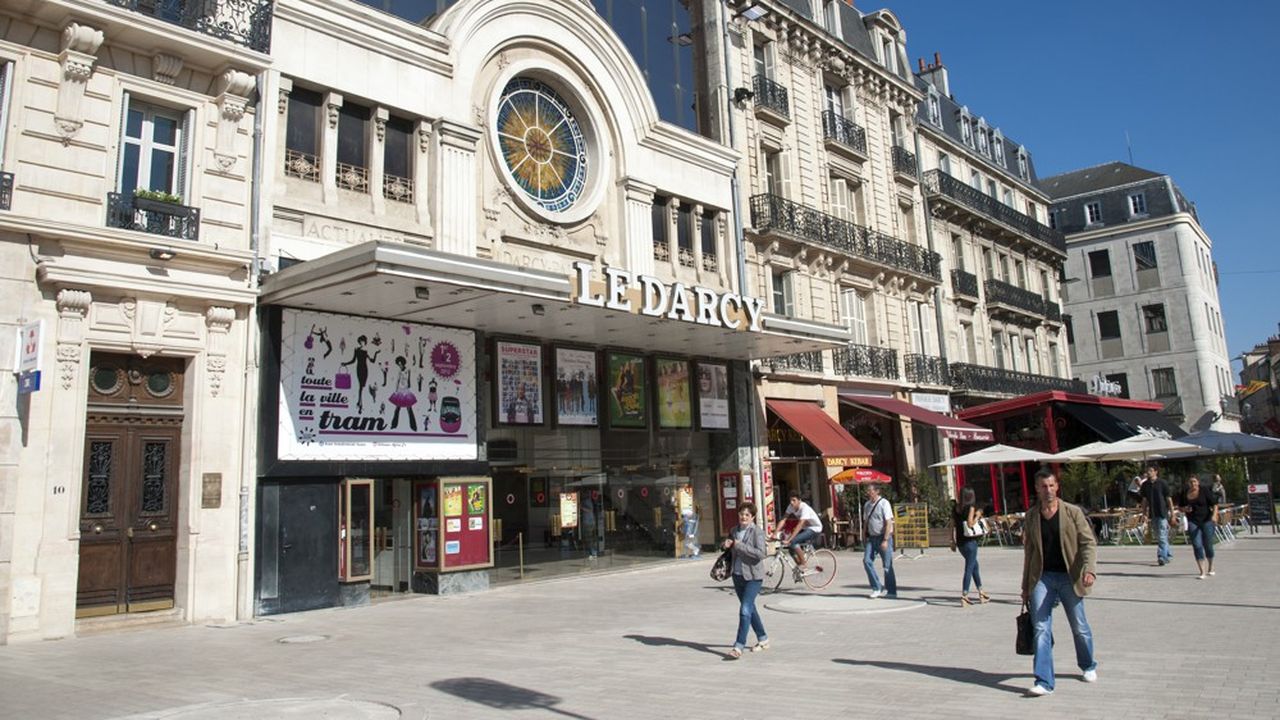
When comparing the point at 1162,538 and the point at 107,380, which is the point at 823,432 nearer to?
the point at 1162,538

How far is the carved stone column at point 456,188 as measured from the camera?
15.8 meters

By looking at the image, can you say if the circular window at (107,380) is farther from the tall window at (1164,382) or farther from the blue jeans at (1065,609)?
the tall window at (1164,382)

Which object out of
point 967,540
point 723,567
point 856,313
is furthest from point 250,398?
point 856,313

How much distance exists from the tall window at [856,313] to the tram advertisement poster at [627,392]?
8.48 m

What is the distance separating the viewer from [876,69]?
28.9m

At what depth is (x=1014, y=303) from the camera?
3384cm

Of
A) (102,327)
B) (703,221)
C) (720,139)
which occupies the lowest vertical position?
(102,327)

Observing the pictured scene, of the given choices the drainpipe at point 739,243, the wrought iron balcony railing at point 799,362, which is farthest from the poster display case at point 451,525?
the wrought iron balcony railing at point 799,362

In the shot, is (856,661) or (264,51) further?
(264,51)

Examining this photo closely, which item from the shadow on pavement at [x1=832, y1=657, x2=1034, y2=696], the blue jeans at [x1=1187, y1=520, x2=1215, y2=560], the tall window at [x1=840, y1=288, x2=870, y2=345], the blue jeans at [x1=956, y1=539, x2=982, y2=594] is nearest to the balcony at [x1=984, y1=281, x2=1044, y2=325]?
the tall window at [x1=840, y1=288, x2=870, y2=345]

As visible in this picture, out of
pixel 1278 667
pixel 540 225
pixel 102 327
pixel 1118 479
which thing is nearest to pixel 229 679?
pixel 102 327

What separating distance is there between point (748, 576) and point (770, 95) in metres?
18.4

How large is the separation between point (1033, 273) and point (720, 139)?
780 inches

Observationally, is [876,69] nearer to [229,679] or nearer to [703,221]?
[703,221]
